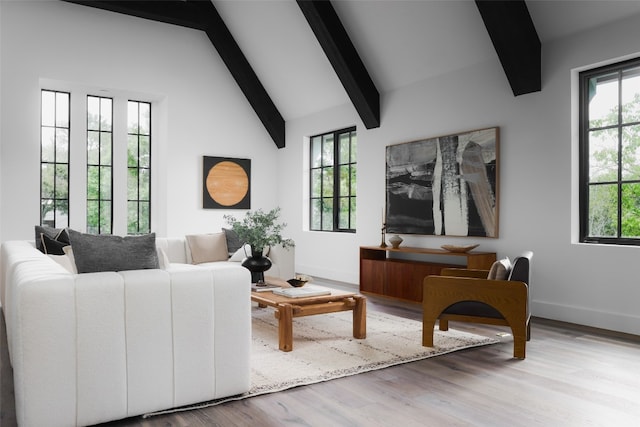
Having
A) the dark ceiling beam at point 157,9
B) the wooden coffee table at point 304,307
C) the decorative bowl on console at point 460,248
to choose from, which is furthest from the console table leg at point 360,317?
the dark ceiling beam at point 157,9

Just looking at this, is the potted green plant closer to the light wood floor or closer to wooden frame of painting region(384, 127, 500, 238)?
the light wood floor

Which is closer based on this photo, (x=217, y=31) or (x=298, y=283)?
(x=298, y=283)

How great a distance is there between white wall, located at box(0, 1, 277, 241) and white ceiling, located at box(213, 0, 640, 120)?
29.1 inches

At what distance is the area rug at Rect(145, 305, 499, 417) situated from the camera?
294 cm

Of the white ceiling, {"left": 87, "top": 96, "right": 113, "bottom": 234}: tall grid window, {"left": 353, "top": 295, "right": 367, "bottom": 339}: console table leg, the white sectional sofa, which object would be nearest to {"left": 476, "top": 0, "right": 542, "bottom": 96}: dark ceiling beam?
the white ceiling

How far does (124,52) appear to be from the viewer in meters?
7.16

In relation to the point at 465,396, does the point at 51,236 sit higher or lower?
higher

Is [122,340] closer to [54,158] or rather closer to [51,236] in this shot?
[51,236]

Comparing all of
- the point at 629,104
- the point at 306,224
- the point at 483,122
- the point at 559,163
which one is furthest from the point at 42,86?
the point at 629,104

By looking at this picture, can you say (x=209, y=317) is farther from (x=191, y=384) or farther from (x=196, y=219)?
(x=196, y=219)

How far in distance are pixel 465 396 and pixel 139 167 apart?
636cm

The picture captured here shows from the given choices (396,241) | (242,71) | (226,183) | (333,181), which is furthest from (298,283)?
(242,71)

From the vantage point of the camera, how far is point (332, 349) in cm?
356

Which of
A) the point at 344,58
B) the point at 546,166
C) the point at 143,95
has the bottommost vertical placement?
the point at 546,166
